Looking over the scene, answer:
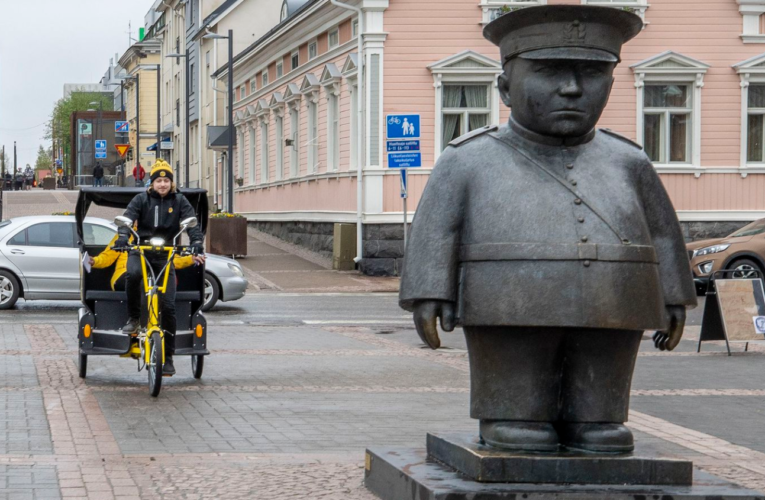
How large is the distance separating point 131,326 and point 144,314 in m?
0.20

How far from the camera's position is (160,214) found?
11.1 metres

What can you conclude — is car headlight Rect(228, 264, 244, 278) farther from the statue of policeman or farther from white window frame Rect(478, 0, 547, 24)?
the statue of policeman

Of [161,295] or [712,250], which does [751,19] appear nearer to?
[712,250]

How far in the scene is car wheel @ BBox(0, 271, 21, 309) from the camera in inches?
773

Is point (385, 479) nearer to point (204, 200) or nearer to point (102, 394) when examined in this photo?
point (102, 394)

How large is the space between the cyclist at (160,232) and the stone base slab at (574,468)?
19.0 ft

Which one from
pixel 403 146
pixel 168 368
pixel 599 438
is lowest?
pixel 168 368

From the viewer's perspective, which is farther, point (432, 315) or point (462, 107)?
point (462, 107)

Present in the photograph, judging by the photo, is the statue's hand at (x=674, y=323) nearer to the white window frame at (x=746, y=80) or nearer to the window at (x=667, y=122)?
the window at (x=667, y=122)

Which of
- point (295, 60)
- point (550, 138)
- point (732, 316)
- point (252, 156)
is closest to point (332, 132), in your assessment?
point (295, 60)

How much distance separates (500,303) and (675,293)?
0.85 m

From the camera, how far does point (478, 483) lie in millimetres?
5504

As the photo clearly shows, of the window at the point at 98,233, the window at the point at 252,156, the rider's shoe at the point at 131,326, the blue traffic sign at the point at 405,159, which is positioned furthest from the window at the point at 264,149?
the rider's shoe at the point at 131,326

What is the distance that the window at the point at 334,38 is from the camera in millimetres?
31122
